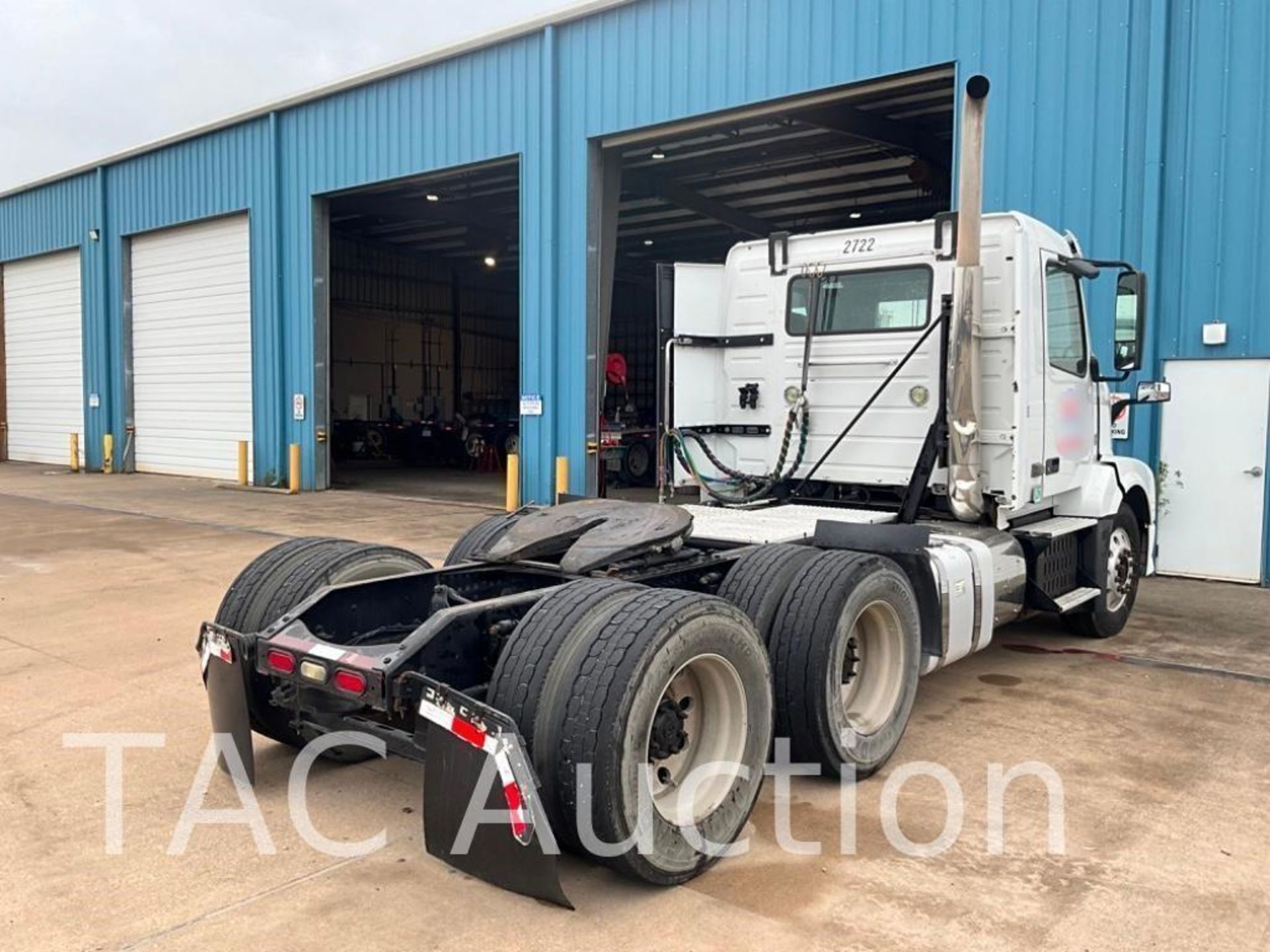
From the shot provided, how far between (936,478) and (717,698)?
9.15 ft

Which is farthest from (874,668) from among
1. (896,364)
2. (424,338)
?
(424,338)

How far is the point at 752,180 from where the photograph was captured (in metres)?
17.5

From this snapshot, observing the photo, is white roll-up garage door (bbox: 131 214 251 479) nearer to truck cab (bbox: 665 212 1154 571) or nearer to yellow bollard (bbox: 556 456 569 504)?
yellow bollard (bbox: 556 456 569 504)

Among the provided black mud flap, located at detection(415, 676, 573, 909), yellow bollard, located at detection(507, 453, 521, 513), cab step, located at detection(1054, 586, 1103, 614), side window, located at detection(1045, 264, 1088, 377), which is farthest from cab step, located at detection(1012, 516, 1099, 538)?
yellow bollard, located at detection(507, 453, 521, 513)

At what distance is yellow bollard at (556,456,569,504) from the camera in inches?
519

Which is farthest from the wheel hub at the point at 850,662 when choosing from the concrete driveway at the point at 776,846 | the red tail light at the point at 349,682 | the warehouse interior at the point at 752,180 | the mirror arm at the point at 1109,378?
the warehouse interior at the point at 752,180

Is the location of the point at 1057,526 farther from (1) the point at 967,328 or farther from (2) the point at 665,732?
(2) the point at 665,732

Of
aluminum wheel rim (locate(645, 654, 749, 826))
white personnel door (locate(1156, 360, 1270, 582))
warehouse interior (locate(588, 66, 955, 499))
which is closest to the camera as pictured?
aluminum wheel rim (locate(645, 654, 749, 826))

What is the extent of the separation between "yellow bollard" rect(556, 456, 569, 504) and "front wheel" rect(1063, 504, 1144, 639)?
7475mm

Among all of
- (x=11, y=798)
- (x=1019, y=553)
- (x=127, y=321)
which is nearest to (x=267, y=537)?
(x=11, y=798)

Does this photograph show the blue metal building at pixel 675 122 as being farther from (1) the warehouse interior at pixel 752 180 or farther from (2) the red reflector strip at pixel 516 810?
(2) the red reflector strip at pixel 516 810

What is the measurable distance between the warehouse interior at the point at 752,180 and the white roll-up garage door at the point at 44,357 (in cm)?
1232

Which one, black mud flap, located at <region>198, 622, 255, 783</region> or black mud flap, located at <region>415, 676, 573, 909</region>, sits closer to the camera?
black mud flap, located at <region>415, 676, 573, 909</region>

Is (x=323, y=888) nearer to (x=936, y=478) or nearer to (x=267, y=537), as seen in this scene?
(x=936, y=478)
